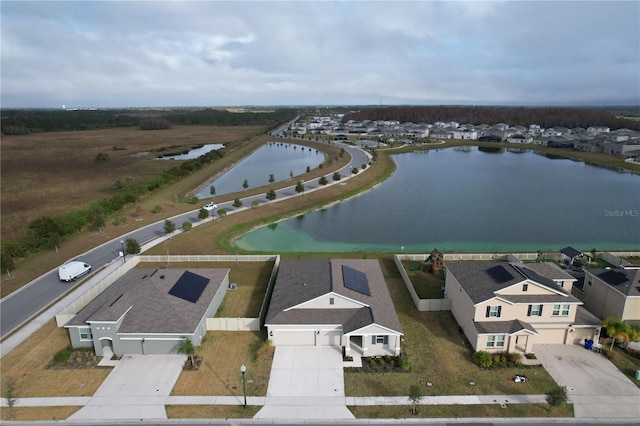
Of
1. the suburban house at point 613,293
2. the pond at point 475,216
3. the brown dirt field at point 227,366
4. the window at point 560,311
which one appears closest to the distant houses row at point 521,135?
the pond at point 475,216

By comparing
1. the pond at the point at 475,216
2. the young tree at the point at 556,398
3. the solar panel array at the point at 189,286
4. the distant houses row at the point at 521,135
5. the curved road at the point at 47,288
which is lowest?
the pond at the point at 475,216

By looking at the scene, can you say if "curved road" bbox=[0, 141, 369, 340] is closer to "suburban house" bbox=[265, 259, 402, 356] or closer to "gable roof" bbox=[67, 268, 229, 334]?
"gable roof" bbox=[67, 268, 229, 334]

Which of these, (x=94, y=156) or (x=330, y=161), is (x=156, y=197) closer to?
(x=330, y=161)

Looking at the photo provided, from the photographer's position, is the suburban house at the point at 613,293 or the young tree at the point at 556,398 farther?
the suburban house at the point at 613,293

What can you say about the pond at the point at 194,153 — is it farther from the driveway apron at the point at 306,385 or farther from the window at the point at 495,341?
the window at the point at 495,341

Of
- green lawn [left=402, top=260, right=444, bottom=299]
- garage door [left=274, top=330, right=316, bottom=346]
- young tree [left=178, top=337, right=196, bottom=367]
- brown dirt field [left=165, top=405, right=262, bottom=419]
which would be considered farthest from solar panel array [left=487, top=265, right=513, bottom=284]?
young tree [left=178, top=337, right=196, bottom=367]

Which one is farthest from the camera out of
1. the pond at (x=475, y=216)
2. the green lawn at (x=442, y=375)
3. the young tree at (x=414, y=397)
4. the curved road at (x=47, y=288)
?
the pond at (x=475, y=216)

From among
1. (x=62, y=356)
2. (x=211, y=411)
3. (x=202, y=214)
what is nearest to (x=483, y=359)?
(x=211, y=411)
